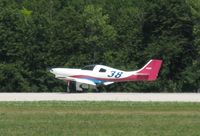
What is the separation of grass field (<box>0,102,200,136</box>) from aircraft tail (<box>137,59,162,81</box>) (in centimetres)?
1536

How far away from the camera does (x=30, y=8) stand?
49.0m

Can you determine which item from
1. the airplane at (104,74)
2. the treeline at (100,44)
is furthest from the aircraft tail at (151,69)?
the treeline at (100,44)

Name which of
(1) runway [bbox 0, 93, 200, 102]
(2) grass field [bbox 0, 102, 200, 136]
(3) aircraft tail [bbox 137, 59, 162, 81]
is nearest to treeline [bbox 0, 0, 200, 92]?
(3) aircraft tail [bbox 137, 59, 162, 81]

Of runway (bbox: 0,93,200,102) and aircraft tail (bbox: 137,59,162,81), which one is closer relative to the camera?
runway (bbox: 0,93,200,102)

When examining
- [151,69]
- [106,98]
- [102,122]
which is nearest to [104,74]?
[151,69]

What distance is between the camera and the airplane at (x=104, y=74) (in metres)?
35.2

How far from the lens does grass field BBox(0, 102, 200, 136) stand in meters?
13.2

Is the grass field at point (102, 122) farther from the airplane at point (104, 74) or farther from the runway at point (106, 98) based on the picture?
the airplane at point (104, 74)

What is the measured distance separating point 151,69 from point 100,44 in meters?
4.97

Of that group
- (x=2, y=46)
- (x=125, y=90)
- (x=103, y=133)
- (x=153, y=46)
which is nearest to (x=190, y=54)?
(x=153, y=46)

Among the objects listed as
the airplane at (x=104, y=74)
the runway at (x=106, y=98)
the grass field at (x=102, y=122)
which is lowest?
the airplane at (x=104, y=74)

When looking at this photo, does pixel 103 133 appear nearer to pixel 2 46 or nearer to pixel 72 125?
pixel 72 125

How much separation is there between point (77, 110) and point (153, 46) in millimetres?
20533

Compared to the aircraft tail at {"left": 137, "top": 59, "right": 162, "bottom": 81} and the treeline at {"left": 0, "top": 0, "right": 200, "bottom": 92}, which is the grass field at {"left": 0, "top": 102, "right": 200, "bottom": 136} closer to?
the aircraft tail at {"left": 137, "top": 59, "right": 162, "bottom": 81}
